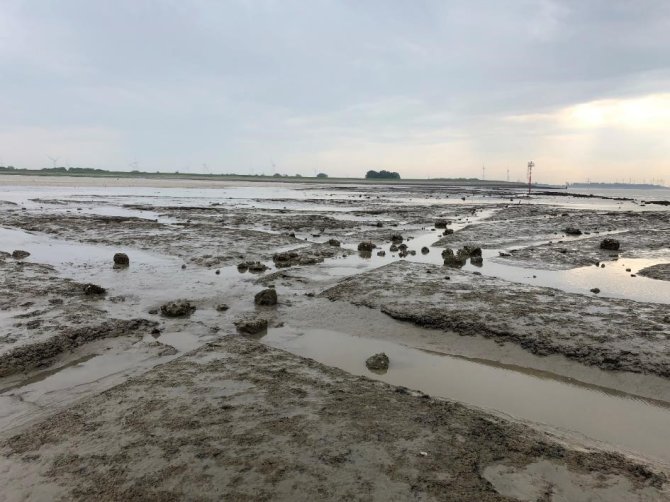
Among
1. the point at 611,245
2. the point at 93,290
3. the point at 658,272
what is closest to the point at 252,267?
the point at 93,290

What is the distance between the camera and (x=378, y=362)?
20.4 feet

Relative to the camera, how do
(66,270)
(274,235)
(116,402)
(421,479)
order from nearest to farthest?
(421,479) → (116,402) → (66,270) → (274,235)

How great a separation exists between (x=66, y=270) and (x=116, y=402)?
8461mm

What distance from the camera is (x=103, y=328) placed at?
7.21 metres

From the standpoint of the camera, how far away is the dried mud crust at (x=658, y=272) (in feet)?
38.8

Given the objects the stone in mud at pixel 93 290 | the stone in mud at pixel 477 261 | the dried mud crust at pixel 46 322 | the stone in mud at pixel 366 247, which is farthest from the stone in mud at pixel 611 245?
the stone in mud at pixel 93 290

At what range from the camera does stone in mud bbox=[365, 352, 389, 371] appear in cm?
617

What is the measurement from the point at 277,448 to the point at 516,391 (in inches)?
127

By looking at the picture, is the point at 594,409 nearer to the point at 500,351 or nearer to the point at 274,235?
the point at 500,351

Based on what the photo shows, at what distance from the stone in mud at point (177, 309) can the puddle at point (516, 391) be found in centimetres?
198

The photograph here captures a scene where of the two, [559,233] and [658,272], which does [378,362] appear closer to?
[658,272]

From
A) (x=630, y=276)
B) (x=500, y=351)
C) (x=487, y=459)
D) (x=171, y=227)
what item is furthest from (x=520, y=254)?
(x=171, y=227)

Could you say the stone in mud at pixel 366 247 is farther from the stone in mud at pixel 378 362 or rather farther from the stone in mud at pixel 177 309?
the stone in mud at pixel 378 362

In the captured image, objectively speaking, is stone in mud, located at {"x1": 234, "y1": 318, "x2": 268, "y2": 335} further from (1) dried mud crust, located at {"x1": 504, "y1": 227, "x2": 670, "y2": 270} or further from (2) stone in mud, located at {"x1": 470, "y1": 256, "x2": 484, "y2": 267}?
(1) dried mud crust, located at {"x1": 504, "y1": 227, "x2": 670, "y2": 270}
